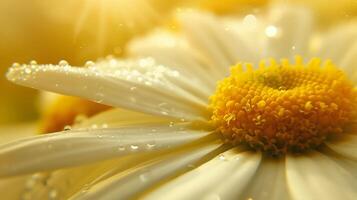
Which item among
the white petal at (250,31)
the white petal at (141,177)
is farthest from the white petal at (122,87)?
the white petal at (250,31)

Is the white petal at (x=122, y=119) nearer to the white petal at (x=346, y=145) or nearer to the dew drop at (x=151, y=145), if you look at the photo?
the dew drop at (x=151, y=145)

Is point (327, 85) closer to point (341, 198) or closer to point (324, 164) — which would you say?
point (324, 164)

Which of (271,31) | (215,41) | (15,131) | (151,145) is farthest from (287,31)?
(15,131)

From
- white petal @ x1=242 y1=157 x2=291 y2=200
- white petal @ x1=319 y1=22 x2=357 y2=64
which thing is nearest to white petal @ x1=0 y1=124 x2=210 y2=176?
white petal @ x1=242 y1=157 x2=291 y2=200

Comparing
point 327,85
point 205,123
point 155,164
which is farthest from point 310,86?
point 155,164

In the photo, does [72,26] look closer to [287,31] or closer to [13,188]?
[287,31]

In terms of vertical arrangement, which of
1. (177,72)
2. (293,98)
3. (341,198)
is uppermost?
(177,72)
